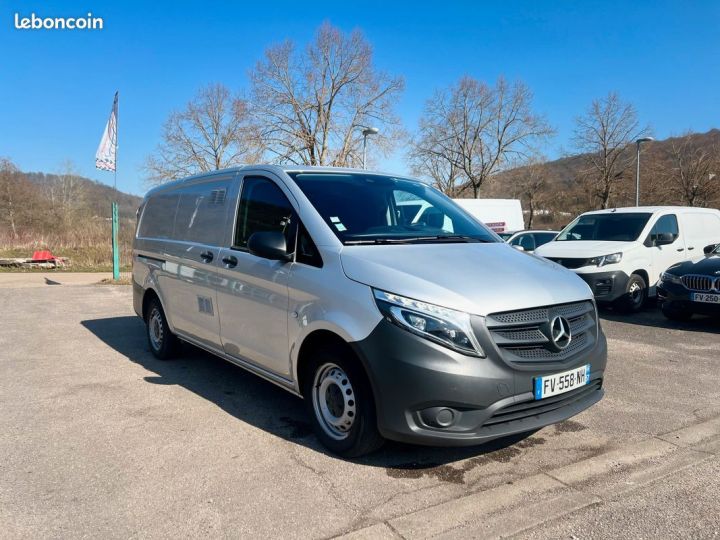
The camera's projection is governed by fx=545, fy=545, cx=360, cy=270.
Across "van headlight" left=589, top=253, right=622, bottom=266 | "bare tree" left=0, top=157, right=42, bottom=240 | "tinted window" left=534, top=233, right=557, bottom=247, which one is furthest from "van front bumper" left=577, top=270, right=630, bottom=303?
"bare tree" left=0, top=157, right=42, bottom=240

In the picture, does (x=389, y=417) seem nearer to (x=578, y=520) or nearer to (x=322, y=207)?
(x=578, y=520)

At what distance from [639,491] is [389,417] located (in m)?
1.49

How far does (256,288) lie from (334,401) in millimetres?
1099

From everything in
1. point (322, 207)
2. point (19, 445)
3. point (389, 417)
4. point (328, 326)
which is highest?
point (322, 207)

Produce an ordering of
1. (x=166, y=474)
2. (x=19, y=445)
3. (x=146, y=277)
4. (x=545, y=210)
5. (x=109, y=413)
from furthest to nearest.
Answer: (x=545, y=210), (x=146, y=277), (x=109, y=413), (x=19, y=445), (x=166, y=474)

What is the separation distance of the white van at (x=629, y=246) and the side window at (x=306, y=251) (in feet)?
22.0

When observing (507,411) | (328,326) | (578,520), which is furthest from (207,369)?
(578,520)

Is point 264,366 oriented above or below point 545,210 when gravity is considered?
below

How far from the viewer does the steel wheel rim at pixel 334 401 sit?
3422mm

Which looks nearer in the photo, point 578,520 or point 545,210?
point 578,520

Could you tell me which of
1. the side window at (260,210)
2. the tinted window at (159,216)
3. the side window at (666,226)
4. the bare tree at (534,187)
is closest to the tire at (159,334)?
the tinted window at (159,216)

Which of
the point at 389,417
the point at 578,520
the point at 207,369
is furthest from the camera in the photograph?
the point at 207,369

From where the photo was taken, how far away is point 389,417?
122 inches

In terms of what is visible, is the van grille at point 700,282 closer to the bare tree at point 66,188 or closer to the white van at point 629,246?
the white van at point 629,246
